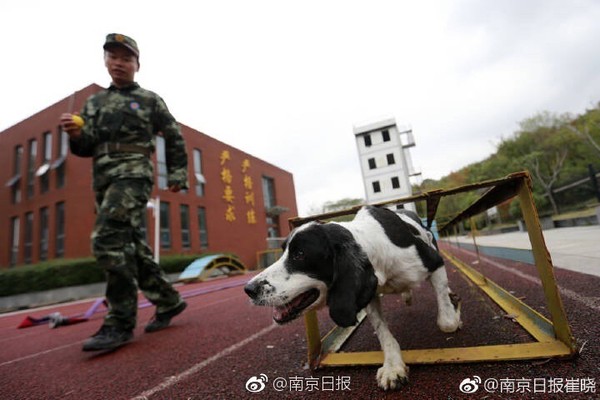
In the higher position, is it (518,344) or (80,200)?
(80,200)

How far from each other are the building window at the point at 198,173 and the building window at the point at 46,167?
821 centimetres

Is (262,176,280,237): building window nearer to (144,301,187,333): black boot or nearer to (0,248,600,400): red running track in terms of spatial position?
(144,301,187,333): black boot

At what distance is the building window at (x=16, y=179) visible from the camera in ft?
62.0

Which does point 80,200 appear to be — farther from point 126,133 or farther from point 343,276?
point 343,276

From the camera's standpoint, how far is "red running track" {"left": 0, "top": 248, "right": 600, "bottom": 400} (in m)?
1.45

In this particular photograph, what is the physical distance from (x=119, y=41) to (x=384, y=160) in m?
32.0

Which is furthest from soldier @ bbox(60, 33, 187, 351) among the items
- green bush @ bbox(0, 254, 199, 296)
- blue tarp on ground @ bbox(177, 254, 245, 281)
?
blue tarp on ground @ bbox(177, 254, 245, 281)

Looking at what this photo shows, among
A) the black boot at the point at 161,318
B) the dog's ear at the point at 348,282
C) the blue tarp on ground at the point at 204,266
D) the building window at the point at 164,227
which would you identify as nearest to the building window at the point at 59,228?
the building window at the point at 164,227

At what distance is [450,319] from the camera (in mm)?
1964

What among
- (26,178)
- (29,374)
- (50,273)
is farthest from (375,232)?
(26,178)

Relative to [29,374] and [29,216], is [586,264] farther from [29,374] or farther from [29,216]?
[29,216]

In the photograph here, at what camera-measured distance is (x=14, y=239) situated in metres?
18.6

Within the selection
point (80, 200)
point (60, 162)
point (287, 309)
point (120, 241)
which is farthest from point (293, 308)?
point (60, 162)

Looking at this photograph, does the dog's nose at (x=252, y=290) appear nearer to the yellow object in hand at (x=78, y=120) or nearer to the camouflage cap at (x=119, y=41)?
the yellow object in hand at (x=78, y=120)
